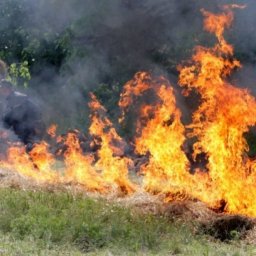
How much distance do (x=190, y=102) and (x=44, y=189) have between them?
6727mm

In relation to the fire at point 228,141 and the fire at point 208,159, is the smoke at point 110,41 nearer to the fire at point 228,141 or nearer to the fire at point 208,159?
the fire at point 208,159

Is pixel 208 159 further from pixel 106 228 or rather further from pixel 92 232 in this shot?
pixel 92 232

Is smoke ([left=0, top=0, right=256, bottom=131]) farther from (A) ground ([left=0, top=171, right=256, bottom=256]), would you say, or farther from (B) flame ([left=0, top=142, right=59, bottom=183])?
(A) ground ([left=0, top=171, right=256, bottom=256])

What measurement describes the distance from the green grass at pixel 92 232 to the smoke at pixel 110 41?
489 centimetres

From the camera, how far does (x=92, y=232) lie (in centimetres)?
654

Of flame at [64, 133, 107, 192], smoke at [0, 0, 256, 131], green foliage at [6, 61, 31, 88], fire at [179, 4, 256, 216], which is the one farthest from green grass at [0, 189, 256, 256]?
green foliage at [6, 61, 31, 88]

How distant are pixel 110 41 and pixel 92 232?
8.04 meters

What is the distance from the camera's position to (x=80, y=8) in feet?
42.1

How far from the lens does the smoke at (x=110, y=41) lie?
38.4 feet

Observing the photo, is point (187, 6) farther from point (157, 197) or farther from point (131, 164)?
point (157, 197)

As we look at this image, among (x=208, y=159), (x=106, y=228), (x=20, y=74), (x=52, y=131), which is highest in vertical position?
(x=20, y=74)

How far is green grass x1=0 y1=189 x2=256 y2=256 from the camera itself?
614 centimetres

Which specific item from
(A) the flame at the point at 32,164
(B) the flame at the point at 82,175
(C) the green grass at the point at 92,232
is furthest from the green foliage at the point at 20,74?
(C) the green grass at the point at 92,232

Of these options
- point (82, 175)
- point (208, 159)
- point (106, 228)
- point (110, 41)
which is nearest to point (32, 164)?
point (82, 175)
